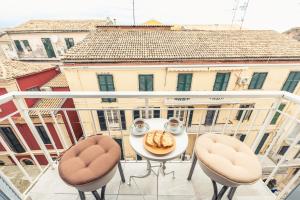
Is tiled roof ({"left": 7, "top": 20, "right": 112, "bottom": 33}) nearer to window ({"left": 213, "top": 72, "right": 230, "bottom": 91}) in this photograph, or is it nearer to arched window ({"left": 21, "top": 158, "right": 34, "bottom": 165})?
arched window ({"left": 21, "top": 158, "right": 34, "bottom": 165})

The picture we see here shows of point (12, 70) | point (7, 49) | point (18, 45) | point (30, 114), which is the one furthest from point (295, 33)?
point (7, 49)

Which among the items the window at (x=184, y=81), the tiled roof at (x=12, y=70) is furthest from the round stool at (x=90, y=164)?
the tiled roof at (x=12, y=70)

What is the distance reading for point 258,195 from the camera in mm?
1834

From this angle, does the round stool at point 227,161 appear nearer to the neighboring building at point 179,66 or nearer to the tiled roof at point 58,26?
the neighboring building at point 179,66

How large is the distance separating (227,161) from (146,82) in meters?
6.57

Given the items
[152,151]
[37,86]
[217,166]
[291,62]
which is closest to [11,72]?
[37,86]

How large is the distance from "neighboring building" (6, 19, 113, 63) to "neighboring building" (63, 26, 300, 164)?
6782mm

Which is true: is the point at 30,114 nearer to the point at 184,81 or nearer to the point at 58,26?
the point at 184,81

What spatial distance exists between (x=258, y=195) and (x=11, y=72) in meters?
10.6

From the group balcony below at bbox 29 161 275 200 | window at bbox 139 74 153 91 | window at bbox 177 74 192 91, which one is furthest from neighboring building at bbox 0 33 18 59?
balcony below at bbox 29 161 275 200

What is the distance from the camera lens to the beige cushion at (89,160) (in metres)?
1.20

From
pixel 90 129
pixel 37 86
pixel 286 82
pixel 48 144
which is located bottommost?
pixel 48 144

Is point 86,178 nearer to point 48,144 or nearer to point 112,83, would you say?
point 112,83

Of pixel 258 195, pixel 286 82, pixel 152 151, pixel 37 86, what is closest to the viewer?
pixel 152 151
